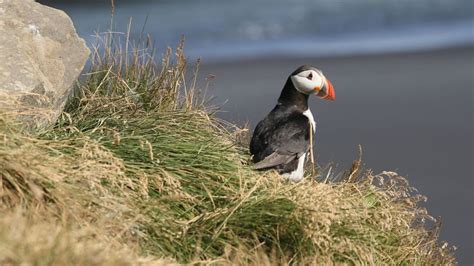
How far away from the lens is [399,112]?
15188 mm

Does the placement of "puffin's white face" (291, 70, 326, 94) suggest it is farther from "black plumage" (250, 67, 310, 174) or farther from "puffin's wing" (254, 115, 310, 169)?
"puffin's wing" (254, 115, 310, 169)

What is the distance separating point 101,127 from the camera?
7.39 metres

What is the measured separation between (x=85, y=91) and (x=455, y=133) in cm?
698

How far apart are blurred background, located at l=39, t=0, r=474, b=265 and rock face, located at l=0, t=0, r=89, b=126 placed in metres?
1.71

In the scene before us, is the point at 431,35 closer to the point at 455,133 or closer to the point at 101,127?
the point at 455,133

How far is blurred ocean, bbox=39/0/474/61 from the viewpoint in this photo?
19.7 m

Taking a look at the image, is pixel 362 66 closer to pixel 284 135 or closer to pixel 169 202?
pixel 284 135

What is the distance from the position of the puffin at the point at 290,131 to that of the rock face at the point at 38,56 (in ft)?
4.31

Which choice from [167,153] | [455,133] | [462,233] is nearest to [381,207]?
[167,153]

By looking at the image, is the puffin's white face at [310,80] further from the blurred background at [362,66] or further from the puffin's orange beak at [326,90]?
the blurred background at [362,66]

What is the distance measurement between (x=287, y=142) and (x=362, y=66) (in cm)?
961

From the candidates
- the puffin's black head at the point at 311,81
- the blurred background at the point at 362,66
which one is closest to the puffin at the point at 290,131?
the puffin's black head at the point at 311,81

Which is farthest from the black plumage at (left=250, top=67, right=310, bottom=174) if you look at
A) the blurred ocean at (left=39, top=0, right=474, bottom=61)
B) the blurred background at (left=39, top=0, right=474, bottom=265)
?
the blurred ocean at (left=39, top=0, right=474, bottom=61)

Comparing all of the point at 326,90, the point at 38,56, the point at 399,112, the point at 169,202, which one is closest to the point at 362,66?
the point at 399,112
